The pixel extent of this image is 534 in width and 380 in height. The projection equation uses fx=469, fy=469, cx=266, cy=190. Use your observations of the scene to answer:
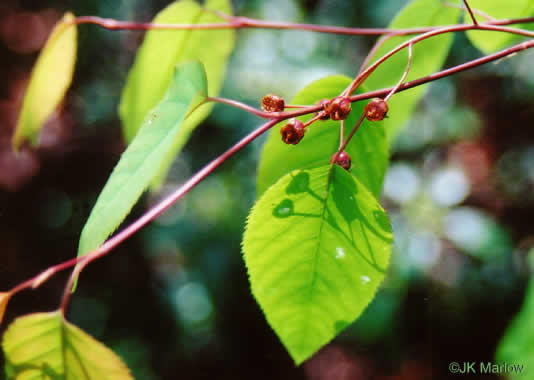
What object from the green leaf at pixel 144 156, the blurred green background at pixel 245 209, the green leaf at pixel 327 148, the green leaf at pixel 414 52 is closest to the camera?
the green leaf at pixel 144 156

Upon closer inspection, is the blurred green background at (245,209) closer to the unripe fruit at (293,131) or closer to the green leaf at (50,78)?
the green leaf at (50,78)

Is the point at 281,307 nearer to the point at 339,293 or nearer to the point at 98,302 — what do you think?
the point at 339,293

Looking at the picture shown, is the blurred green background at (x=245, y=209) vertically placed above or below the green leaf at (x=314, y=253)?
below

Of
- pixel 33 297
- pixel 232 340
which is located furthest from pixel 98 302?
pixel 232 340

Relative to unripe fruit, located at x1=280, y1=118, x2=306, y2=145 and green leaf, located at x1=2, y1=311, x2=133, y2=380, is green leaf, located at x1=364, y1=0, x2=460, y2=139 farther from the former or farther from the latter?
green leaf, located at x1=2, y1=311, x2=133, y2=380

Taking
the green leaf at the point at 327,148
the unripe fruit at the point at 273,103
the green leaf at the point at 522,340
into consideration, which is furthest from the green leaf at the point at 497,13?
the green leaf at the point at 522,340

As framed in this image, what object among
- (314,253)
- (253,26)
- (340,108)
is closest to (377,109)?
(340,108)

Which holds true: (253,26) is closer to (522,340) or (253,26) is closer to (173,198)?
(173,198)
